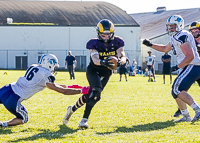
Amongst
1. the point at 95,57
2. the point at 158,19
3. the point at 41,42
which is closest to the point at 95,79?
the point at 95,57

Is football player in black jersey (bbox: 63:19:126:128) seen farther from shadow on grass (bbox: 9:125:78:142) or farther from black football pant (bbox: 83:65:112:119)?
shadow on grass (bbox: 9:125:78:142)

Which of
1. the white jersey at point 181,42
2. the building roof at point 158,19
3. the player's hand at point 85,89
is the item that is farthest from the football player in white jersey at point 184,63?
the building roof at point 158,19

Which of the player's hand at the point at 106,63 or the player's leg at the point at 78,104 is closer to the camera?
the player's hand at the point at 106,63

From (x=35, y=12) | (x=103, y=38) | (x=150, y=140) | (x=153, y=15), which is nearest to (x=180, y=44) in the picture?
(x=103, y=38)

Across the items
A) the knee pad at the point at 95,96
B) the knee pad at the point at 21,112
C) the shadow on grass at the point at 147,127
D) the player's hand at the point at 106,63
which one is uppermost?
the player's hand at the point at 106,63

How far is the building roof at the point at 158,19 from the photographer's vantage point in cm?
4825

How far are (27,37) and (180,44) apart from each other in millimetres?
36666

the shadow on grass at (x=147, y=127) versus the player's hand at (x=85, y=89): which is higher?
the player's hand at (x=85, y=89)

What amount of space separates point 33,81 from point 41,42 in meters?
36.6

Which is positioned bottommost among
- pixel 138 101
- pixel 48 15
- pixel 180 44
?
pixel 138 101

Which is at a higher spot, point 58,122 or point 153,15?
point 153,15

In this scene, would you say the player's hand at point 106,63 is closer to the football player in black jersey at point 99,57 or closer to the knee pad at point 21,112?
the football player in black jersey at point 99,57

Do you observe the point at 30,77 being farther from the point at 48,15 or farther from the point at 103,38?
the point at 48,15

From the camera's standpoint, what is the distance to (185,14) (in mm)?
51344
